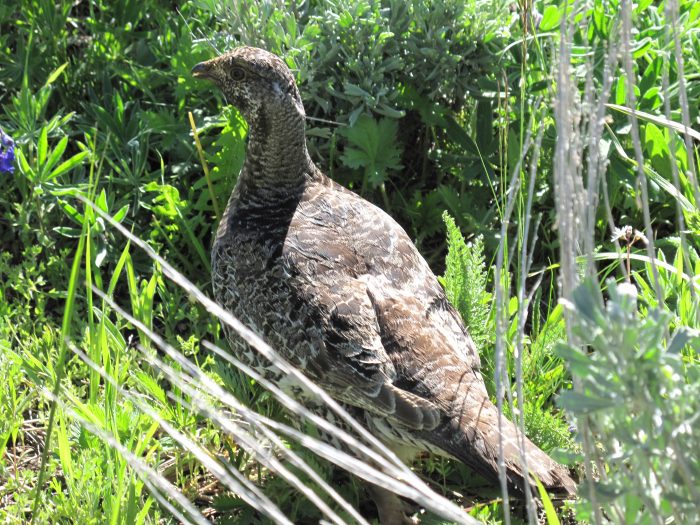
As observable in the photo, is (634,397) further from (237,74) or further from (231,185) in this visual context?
(231,185)

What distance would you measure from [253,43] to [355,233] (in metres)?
1.12

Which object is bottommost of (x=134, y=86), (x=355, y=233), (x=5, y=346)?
(x=5, y=346)

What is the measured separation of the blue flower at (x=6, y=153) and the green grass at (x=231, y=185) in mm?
107

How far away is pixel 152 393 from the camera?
11.1 ft

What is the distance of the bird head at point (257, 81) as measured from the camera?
357cm

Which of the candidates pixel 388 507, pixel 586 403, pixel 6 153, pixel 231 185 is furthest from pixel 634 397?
pixel 6 153

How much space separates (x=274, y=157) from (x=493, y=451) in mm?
1359

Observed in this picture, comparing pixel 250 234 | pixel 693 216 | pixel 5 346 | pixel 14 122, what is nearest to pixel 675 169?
pixel 693 216

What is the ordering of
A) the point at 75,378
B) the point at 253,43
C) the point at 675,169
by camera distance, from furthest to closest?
the point at 253,43
the point at 75,378
the point at 675,169

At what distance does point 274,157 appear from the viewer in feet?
12.0

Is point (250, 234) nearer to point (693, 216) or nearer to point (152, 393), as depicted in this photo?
point (152, 393)

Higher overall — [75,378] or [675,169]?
[675,169]

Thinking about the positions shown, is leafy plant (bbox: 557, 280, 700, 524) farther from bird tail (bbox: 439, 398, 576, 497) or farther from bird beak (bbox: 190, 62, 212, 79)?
bird beak (bbox: 190, 62, 212, 79)

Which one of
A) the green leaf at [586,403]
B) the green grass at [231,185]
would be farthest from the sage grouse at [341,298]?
the green leaf at [586,403]
